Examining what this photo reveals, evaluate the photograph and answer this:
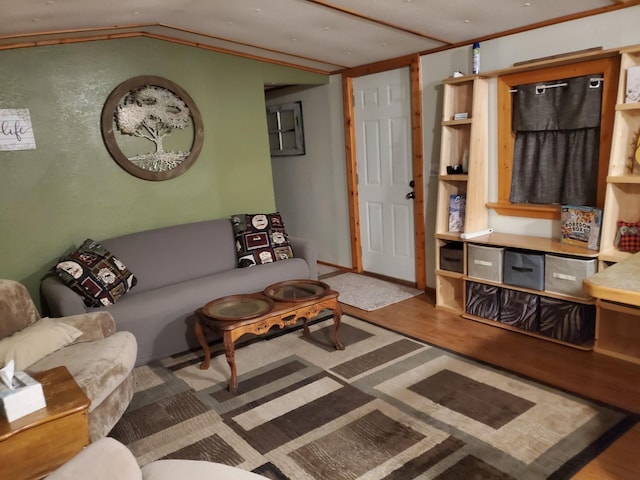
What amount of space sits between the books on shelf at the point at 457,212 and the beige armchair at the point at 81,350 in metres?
2.53

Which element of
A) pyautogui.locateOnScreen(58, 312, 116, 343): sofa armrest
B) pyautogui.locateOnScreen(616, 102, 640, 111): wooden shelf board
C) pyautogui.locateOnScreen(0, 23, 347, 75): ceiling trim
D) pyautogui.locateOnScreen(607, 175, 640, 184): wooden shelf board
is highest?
pyautogui.locateOnScreen(0, 23, 347, 75): ceiling trim

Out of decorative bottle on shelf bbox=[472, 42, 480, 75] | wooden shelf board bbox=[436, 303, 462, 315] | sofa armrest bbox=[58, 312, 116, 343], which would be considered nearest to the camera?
sofa armrest bbox=[58, 312, 116, 343]

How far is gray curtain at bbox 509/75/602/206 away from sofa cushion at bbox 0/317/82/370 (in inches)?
124

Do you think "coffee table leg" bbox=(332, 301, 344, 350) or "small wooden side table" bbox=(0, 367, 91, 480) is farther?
"coffee table leg" bbox=(332, 301, 344, 350)

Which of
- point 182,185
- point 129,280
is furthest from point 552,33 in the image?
point 129,280

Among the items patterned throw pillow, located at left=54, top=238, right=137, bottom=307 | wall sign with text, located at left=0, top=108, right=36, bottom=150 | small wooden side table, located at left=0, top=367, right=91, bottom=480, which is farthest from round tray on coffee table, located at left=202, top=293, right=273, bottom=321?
wall sign with text, located at left=0, top=108, right=36, bottom=150

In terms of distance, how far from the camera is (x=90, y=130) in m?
3.76

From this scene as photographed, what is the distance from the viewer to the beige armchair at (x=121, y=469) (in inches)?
55.5

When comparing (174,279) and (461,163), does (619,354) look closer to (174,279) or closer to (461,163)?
(461,163)

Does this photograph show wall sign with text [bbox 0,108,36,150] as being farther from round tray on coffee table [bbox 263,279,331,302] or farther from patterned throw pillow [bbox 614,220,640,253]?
patterned throw pillow [bbox 614,220,640,253]

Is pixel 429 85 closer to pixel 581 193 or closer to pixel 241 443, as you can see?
Result: pixel 581 193

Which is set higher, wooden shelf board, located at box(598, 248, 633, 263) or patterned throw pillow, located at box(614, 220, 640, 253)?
patterned throw pillow, located at box(614, 220, 640, 253)

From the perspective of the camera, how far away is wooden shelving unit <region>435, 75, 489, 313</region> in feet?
12.1

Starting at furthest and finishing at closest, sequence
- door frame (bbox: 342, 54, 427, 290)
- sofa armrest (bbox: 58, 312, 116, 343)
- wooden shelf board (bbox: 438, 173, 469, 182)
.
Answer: door frame (bbox: 342, 54, 427, 290), wooden shelf board (bbox: 438, 173, 469, 182), sofa armrest (bbox: 58, 312, 116, 343)
